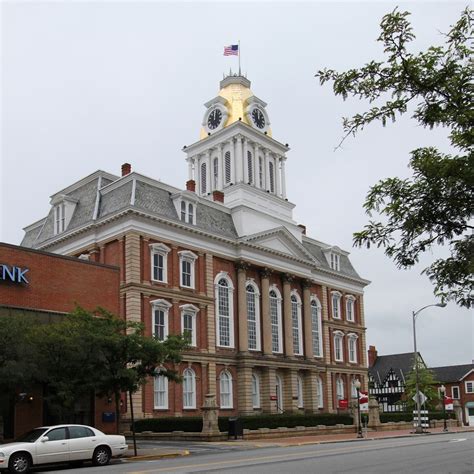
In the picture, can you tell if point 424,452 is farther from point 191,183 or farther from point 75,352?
point 191,183

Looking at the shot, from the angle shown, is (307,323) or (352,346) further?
(352,346)

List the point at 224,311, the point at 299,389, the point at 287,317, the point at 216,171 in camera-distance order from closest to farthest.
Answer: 1. the point at 224,311
2. the point at 287,317
3. the point at 299,389
4. the point at 216,171

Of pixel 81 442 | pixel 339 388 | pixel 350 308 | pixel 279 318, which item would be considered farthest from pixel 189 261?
pixel 81 442

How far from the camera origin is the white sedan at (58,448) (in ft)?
66.9

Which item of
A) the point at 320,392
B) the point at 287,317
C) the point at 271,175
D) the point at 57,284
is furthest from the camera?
the point at 271,175

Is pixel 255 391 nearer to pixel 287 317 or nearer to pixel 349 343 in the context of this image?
pixel 287 317

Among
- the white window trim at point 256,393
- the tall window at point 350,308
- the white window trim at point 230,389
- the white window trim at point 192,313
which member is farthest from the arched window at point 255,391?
the tall window at point 350,308

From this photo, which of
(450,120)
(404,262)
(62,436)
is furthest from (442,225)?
(62,436)

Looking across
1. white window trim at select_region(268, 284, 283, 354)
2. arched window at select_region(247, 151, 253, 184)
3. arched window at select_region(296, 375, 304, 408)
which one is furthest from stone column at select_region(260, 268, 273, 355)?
arched window at select_region(247, 151, 253, 184)

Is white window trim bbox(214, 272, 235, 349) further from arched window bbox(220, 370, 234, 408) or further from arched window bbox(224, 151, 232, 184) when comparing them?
arched window bbox(224, 151, 232, 184)

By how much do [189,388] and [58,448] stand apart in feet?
85.3

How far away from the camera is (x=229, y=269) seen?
172 feet

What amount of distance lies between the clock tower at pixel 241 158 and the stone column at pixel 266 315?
14.1 feet

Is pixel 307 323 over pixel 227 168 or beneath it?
beneath
